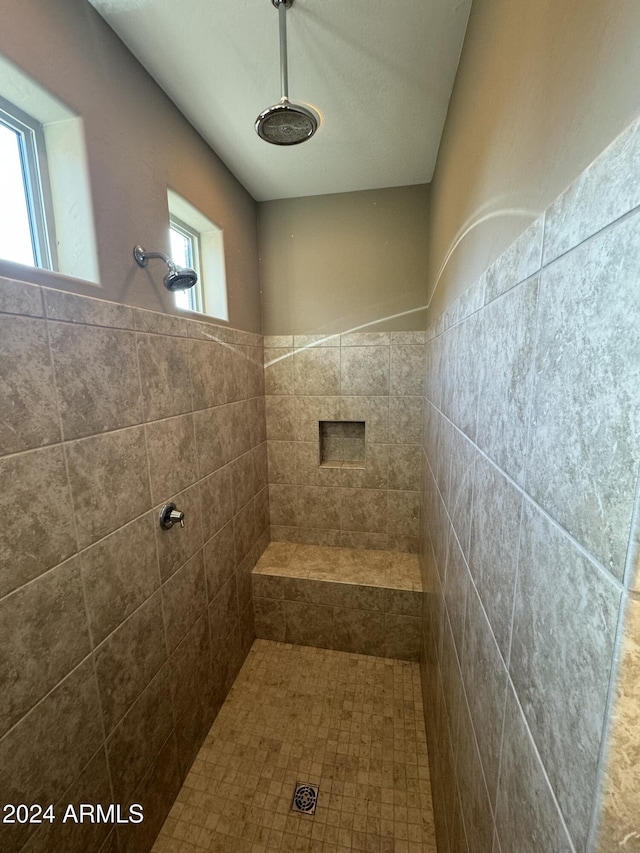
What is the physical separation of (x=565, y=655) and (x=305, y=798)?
5.11 feet

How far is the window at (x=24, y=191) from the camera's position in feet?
2.80

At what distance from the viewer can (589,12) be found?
0.39 meters

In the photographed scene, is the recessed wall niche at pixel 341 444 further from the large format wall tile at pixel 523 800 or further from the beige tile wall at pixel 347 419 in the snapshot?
the large format wall tile at pixel 523 800

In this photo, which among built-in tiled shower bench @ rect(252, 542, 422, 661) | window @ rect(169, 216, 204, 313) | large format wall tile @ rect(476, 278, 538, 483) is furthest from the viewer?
built-in tiled shower bench @ rect(252, 542, 422, 661)

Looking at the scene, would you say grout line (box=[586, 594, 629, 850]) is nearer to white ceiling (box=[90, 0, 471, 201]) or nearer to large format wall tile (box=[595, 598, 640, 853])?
large format wall tile (box=[595, 598, 640, 853])

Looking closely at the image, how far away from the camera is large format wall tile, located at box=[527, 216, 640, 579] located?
295 millimetres

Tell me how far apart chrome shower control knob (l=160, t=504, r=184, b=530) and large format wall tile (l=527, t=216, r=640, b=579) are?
114 cm

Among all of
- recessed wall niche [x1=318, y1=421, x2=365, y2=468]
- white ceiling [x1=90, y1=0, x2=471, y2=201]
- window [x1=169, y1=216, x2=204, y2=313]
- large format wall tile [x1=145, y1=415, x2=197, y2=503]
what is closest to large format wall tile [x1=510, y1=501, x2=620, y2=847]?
large format wall tile [x1=145, y1=415, x2=197, y2=503]

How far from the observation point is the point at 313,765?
4.70 feet

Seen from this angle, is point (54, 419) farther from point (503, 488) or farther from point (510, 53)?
point (510, 53)

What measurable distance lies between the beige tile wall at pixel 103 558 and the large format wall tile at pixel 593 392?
1.01 meters

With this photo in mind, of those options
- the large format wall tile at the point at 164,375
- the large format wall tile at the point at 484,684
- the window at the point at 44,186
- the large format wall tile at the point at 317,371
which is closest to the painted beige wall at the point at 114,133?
the window at the point at 44,186

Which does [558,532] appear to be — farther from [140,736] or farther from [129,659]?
[140,736]

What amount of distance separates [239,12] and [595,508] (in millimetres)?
1499
